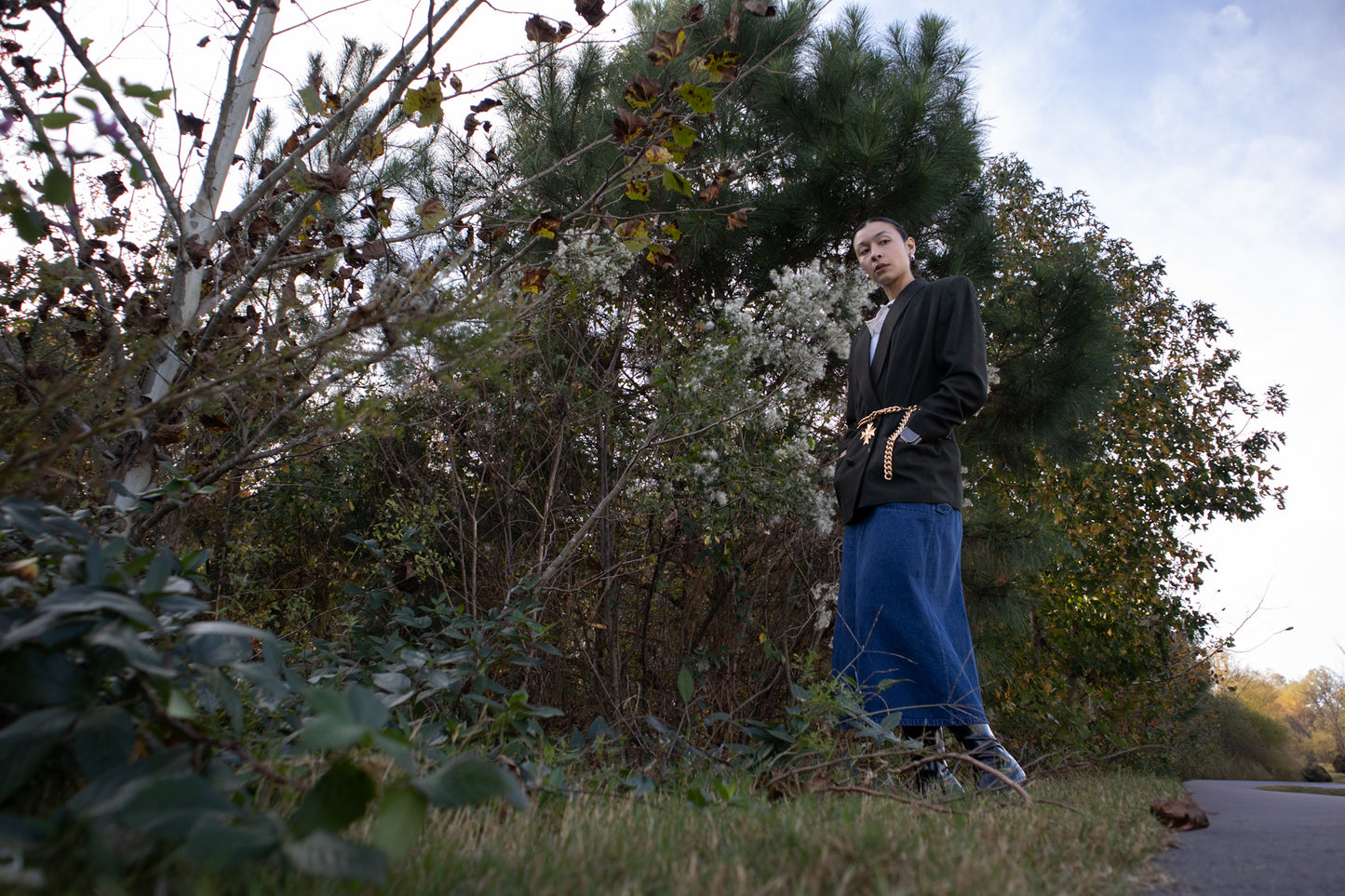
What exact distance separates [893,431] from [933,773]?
1050 mm

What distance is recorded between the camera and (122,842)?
0.72 meters

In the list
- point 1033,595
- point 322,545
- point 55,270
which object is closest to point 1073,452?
point 1033,595

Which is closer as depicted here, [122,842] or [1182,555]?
[122,842]

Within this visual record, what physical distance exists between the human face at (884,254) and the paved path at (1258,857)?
1.92 metres

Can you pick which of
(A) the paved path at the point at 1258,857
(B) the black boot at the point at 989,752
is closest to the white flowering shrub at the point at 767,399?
(B) the black boot at the point at 989,752

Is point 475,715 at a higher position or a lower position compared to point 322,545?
lower

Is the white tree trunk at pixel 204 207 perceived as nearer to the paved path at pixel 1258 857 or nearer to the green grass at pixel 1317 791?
the paved path at pixel 1258 857

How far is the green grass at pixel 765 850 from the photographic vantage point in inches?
34.8

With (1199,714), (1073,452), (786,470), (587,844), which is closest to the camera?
(587,844)

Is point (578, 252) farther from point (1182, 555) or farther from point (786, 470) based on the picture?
point (1182, 555)

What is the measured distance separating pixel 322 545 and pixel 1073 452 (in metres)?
4.76

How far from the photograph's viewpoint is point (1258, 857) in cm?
147

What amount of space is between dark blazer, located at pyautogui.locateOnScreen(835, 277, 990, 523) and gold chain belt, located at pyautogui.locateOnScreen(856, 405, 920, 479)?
14mm

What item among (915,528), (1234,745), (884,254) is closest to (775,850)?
(915,528)
